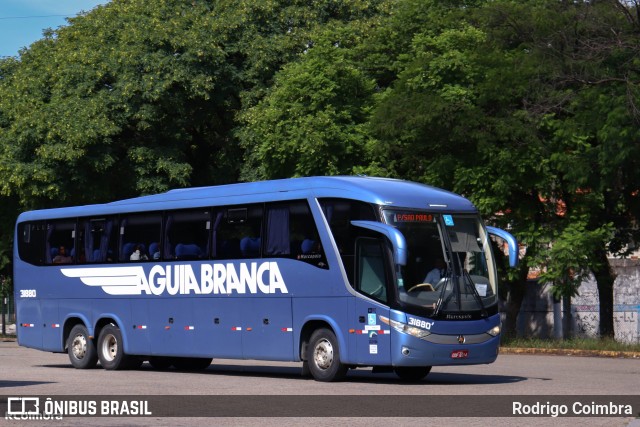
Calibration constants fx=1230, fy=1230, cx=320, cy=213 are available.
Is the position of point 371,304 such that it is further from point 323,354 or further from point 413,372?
point 413,372

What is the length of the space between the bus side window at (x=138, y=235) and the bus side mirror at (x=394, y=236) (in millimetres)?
5983

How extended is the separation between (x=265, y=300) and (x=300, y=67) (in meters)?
17.3

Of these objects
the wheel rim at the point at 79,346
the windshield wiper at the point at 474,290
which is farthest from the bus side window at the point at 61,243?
the windshield wiper at the point at 474,290

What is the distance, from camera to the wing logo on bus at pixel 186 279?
22188 millimetres

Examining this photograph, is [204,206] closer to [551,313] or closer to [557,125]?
[557,125]

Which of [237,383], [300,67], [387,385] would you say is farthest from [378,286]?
[300,67]

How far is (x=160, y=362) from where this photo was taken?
87.7 ft

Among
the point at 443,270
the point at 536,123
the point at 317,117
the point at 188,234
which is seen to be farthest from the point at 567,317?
the point at 443,270

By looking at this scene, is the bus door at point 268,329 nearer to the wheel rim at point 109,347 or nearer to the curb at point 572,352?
the wheel rim at point 109,347

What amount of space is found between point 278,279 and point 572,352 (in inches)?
483

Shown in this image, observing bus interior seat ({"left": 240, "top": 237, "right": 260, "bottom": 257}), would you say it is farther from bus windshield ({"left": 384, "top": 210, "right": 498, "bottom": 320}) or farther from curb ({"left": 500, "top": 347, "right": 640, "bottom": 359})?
curb ({"left": 500, "top": 347, "right": 640, "bottom": 359})

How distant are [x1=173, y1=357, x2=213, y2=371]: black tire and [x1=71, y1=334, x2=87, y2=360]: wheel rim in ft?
6.42

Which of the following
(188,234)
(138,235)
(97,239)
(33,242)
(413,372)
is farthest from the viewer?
(33,242)

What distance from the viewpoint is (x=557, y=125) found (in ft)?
106
